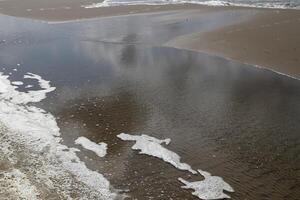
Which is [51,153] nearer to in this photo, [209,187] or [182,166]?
[182,166]

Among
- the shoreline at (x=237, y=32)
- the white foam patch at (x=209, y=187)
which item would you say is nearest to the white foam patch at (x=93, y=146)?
the white foam patch at (x=209, y=187)

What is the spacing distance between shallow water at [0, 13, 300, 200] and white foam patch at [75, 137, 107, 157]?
180mm

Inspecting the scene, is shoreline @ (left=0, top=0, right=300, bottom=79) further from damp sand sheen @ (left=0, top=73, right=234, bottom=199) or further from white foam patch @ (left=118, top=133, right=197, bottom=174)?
damp sand sheen @ (left=0, top=73, right=234, bottom=199)

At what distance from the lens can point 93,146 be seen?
42.8 feet

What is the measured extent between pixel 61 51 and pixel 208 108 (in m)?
11.7

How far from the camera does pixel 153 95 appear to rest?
674 inches

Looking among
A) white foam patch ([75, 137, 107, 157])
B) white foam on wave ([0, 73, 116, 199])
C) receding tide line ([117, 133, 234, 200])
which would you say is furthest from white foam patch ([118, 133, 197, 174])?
white foam on wave ([0, 73, 116, 199])

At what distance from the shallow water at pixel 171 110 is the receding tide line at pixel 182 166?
7.8 inches

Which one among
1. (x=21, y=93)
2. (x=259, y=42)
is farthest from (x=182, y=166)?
(x=259, y=42)

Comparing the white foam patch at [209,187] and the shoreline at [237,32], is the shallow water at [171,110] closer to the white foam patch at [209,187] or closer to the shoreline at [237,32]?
the white foam patch at [209,187]

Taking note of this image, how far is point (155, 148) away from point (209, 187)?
97.5 inches

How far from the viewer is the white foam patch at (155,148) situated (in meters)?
11.9

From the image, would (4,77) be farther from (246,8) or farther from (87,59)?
(246,8)

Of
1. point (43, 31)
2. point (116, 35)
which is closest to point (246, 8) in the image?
point (116, 35)
